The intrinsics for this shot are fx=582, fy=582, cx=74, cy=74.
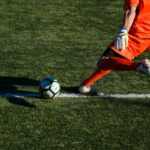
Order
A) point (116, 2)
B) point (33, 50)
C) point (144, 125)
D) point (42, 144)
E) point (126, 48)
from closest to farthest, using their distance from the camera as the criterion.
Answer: point (42, 144)
point (144, 125)
point (126, 48)
point (33, 50)
point (116, 2)

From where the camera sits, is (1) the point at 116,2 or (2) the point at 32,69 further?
(1) the point at 116,2

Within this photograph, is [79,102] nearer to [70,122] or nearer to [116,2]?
[70,122]

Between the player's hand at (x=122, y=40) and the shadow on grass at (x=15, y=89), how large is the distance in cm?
125

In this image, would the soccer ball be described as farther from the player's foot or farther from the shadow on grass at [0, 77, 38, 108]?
the player's foot

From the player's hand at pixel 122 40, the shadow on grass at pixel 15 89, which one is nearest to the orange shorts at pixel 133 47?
the player's hand at pixel 122 40

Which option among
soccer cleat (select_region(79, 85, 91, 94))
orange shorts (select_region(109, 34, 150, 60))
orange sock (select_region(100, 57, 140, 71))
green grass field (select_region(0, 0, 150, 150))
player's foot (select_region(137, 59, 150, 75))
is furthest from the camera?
soccer cleat (select_region(79, 85, 91, 94))

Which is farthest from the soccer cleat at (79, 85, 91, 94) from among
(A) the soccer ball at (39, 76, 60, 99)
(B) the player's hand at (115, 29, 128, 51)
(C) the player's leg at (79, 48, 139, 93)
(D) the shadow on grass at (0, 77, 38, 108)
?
(B) the player's hand at (115, 29, 128, 51)

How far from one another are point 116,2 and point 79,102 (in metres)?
6.06

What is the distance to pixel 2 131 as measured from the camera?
20.4 ft

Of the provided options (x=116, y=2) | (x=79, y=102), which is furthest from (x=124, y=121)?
(x=116, y=2)

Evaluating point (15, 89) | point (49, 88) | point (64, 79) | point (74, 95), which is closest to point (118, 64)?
point (74, 95)

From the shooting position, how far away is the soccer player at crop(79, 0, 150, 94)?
6.90 meters

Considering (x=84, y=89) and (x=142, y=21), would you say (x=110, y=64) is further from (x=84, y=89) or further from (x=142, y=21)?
(x=142, y=21)

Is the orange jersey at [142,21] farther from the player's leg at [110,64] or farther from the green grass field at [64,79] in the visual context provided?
Result: the green grass field at [64,79]
